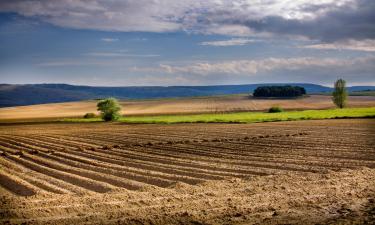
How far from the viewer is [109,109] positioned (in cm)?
7312

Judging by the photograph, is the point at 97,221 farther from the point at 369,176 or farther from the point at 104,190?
the point at 369,176

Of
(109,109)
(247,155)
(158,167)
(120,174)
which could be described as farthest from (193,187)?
(109,109)

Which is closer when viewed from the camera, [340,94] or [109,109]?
[109,109]

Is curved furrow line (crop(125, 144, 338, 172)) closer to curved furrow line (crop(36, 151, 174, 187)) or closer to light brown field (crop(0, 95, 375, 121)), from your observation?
curved furrow line (crop(36, 151, 174, 187))

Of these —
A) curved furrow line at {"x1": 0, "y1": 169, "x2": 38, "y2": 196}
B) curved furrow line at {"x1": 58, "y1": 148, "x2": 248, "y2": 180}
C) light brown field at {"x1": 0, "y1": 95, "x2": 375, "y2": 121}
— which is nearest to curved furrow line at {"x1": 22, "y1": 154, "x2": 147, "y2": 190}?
curved furrow line at {"x1": 58, "y1": 148, "x2": 248, "y2": 180}

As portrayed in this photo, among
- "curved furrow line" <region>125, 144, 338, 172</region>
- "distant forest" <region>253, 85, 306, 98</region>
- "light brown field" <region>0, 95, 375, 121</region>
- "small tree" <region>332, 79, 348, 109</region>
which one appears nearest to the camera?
"curved furrow line" <region>125, 144, 338, 172</region>

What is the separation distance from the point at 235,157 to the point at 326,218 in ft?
38.0

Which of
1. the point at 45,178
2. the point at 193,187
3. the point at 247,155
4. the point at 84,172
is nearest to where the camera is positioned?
the point at 193,187

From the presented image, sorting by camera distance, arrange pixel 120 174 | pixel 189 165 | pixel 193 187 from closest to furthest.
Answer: pixel 193 187, pixel 120 174, pixel 189 165

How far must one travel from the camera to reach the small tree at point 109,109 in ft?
240

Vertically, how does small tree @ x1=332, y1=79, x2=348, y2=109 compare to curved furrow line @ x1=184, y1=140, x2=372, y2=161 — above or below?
above

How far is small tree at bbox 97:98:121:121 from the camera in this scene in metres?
73.2

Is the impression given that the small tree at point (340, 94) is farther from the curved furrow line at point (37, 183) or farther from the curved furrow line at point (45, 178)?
the curved furrow line at point (37, 183)

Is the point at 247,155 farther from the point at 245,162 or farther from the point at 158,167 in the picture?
the point at 158,167
